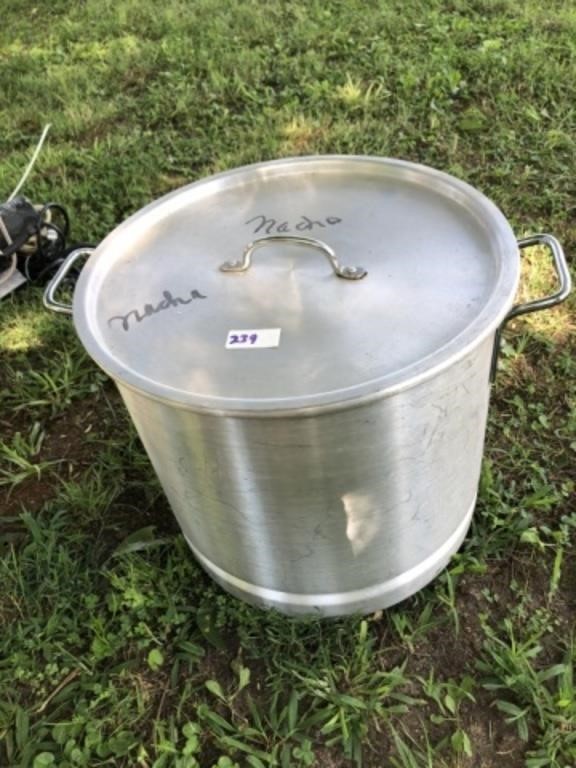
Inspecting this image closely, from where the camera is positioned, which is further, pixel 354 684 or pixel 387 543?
pixel 354 684

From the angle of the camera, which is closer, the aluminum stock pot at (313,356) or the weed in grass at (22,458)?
the aluminum stock pot at (313,356)

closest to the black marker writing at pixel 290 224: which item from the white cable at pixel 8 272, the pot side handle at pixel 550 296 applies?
the pot side handle at pixel 550 296

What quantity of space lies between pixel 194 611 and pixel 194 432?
0.68 metres

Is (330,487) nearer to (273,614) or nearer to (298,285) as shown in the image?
(298,285)

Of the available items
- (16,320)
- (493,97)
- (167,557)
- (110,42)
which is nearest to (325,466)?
(167,557)

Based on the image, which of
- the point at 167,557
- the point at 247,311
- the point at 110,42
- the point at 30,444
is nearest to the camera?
the point at 247,311

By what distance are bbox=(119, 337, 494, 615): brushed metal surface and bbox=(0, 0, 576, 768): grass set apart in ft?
0.48

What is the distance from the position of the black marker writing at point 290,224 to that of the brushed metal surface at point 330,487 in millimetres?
412

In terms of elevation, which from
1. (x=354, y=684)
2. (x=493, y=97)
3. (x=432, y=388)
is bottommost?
(x=354, y=684)

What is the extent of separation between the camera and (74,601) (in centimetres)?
171

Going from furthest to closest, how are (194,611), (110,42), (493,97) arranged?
1. (110,42)
2. (493,97)
3. (194,611)

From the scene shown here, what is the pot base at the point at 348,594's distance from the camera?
1508mm

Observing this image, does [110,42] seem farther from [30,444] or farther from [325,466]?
[325,466]

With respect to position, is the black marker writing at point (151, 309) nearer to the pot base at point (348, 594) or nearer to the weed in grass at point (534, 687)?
the pot base at point (348, 594)
